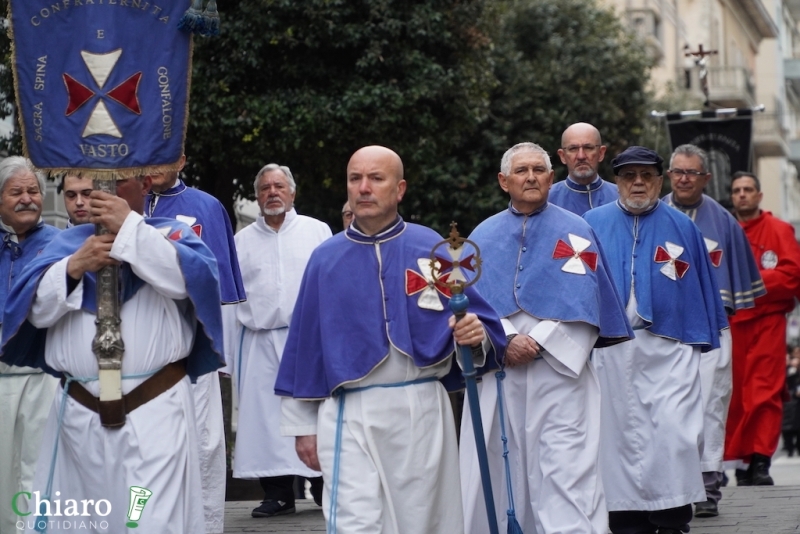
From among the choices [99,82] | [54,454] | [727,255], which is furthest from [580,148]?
[54,454]

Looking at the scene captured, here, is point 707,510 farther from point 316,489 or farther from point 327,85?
point 327,85

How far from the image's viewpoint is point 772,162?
62.7 m

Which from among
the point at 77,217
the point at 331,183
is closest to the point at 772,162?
the point at 331,183

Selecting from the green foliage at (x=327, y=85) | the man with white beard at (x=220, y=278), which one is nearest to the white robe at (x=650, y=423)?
the man with white beard at (x=220, y=278)

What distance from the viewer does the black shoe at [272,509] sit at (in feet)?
36.2

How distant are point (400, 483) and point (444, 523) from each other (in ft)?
0.95

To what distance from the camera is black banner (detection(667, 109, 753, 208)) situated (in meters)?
20.2

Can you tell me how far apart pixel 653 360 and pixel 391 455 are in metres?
3.08

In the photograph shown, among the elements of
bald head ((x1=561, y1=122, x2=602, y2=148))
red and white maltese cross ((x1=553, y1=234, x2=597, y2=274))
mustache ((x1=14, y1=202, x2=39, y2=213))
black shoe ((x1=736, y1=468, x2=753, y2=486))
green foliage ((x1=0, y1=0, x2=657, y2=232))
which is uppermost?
green foliage ((x1=0, y1=0, x2=657, y2=232))

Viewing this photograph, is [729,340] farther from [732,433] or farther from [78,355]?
[78,355]

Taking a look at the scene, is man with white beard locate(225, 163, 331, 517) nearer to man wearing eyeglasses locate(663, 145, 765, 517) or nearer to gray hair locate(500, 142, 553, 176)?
man wearing eyeglasses locate(663, 145, 765, 517)

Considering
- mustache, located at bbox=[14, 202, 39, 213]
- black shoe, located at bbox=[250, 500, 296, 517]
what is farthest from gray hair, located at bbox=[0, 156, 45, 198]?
black shoe, located at bbox=[250, 500, 296, 517]

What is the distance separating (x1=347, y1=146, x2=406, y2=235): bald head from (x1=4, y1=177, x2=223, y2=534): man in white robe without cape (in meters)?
0.76

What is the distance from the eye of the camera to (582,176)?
1060cm
